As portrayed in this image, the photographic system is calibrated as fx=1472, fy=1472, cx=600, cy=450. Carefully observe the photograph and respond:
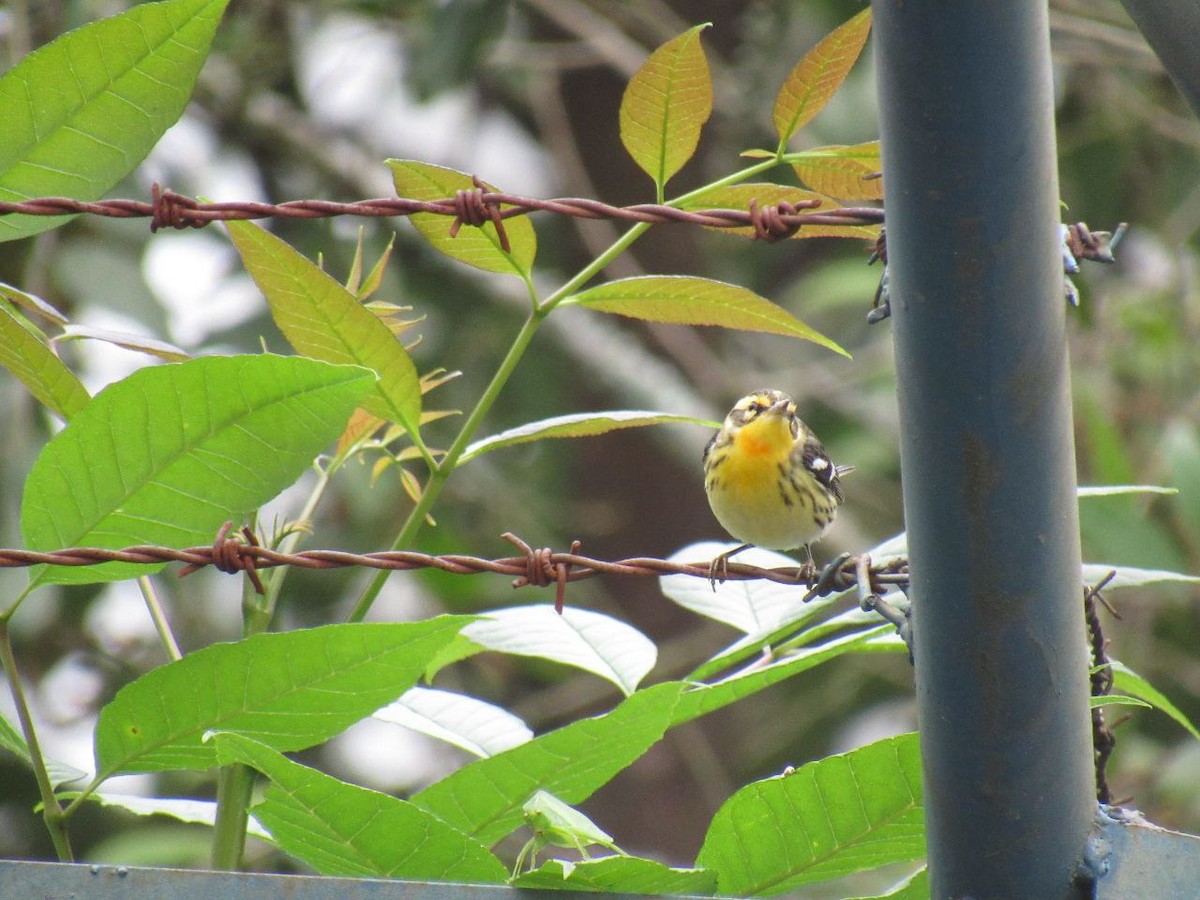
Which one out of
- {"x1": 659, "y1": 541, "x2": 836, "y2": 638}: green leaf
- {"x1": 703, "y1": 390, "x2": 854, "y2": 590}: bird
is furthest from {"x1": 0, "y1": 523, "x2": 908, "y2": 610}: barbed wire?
{"x1": 703, "y1": 390, "x2": 854, "y2": 590}: bird

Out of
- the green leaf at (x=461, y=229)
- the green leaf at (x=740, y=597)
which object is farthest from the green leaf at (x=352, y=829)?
the green leaf at (x=461, y=229)

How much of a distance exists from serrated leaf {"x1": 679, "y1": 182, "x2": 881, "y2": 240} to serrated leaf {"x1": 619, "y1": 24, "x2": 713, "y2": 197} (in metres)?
0.06

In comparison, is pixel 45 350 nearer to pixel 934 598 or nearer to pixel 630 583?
pixel 934 598

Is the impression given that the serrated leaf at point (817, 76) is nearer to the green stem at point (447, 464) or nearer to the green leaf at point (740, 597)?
the green stem at point (447, 464)

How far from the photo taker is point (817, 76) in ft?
6.10

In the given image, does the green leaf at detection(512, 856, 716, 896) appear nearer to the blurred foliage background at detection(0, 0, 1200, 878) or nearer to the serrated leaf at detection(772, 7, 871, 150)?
the serrated leaf at detection(772, 7, 871, 150)

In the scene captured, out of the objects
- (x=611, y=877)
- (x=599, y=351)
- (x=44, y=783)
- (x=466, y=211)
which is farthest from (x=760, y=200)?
(x=599, y=351)

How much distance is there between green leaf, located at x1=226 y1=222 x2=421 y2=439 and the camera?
6.16ft

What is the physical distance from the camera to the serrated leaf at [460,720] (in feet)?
6.40

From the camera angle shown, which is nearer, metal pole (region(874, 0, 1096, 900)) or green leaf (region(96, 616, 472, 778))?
metal pole (region(874, 0, 1096, 900))

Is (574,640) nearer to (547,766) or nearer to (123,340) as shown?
(547,766)

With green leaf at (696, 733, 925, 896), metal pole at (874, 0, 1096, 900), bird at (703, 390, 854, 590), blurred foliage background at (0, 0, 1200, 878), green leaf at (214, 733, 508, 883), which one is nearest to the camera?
metal pole at (874, 0, 1096, 900)

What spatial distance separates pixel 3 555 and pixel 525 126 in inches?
230

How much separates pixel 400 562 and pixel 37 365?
1.85 feet
